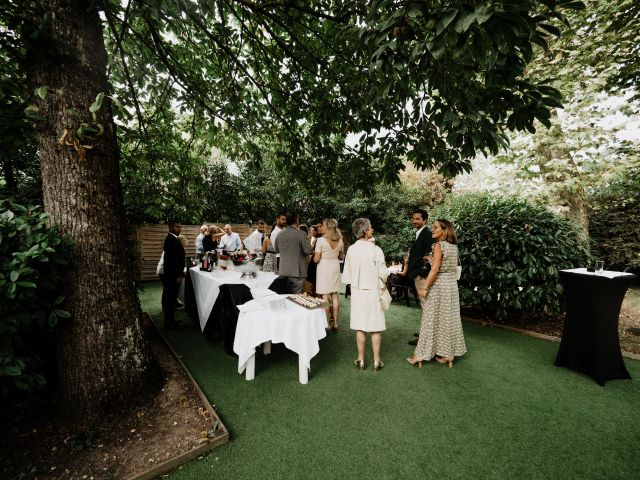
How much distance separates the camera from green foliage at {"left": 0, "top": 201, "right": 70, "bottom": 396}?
5.98 ft

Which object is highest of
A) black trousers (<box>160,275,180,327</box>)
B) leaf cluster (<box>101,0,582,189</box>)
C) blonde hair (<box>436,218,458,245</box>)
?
leaf cluster (<box>101,0,582,189</box>)

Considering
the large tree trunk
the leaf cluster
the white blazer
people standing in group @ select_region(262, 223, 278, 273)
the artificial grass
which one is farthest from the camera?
people standing in group @ select_region(262, 223, 278, 273)

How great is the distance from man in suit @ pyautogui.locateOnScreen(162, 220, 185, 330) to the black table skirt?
3.35 ft

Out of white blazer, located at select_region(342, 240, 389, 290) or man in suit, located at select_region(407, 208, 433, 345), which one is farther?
man in suit, located at select_region(407, 208, 433, 345)

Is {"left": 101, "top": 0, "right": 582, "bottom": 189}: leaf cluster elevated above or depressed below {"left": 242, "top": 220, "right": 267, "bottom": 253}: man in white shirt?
above

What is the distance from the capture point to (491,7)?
54.2 inches

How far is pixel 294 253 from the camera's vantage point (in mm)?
4918

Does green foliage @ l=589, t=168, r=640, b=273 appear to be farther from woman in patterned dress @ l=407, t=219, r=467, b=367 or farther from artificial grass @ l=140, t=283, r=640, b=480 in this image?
woman in patterned dress @ l=407, t=219, r=467, b=367

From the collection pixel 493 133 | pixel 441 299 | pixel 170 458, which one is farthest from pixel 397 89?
pixel 170 458

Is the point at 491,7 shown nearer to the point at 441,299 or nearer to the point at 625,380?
the point at 441,299

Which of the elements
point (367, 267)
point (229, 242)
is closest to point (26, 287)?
point (367, 267)

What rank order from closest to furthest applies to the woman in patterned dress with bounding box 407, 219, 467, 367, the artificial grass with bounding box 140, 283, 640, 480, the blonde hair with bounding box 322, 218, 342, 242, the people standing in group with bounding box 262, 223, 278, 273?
the artificial grass with bounding box 140, 283, 640, 480 → the woman in patterned dress with bounding box 407, 219, 467, 367 → the blonde hair with bounding box 322, 218, 342, 242 → the people standing in group with bounding box 262, 223, 278, 273

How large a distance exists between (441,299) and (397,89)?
267 centimetres

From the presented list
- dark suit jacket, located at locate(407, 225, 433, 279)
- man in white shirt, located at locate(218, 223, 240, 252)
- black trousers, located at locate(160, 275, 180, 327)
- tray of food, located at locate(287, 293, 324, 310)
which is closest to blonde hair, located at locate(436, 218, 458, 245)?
dark suit jacket, located at locate(407, 225, 433, 279)
